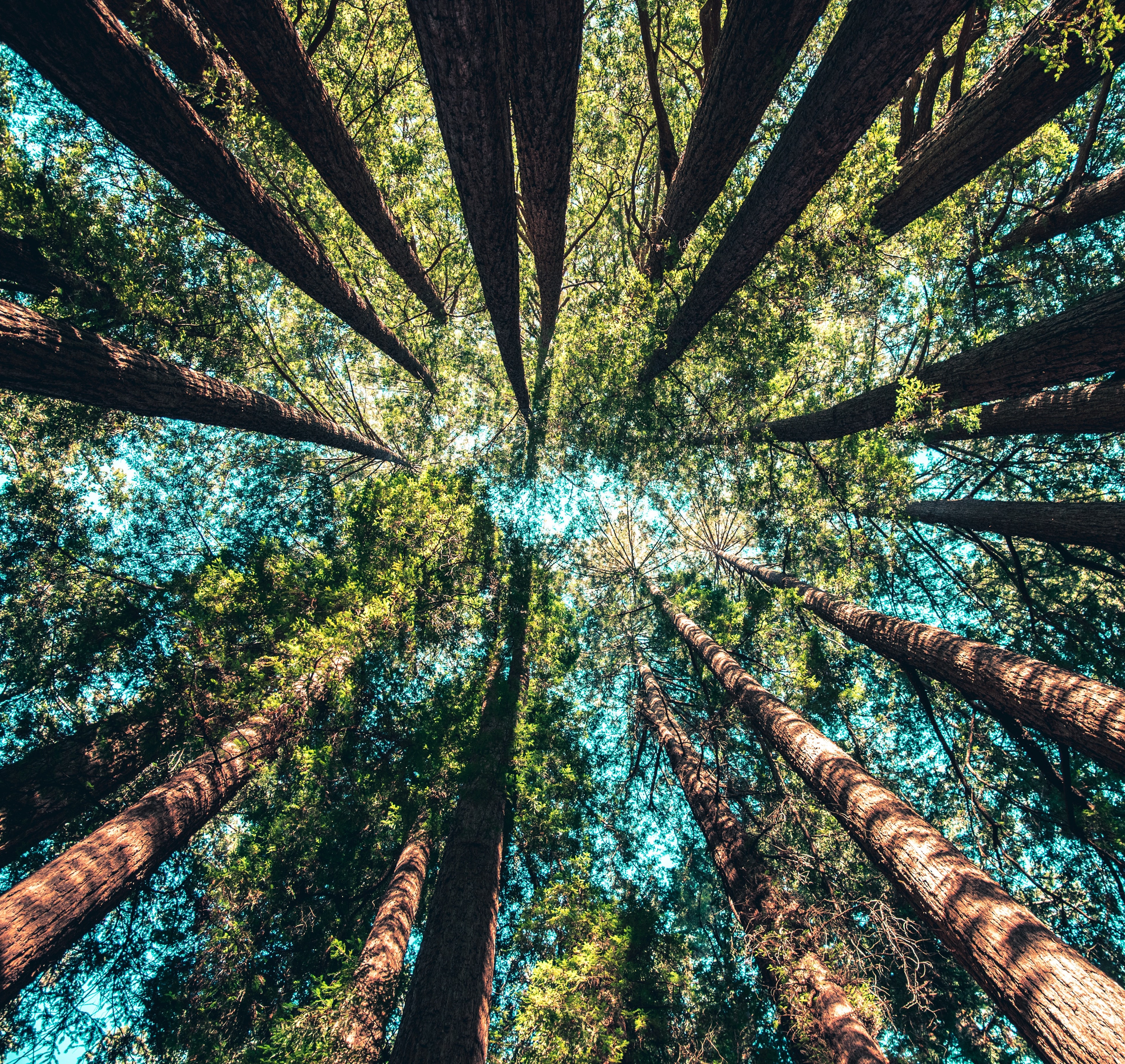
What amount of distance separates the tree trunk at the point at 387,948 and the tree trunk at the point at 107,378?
5.89 meters

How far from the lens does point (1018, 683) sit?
14.6 ft

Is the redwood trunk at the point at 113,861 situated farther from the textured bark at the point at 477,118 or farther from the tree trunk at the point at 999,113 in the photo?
the tree trunk at the point at 999,113

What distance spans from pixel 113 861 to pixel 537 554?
23.1 feet

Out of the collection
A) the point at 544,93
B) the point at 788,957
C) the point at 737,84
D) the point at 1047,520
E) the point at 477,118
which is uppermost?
the point at 737,84

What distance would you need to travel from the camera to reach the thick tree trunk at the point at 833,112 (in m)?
3.40

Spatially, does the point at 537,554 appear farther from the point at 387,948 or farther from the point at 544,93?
the point at 544,93

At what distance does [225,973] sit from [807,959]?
6.74m

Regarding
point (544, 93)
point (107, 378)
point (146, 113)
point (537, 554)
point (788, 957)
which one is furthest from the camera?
point (537, 554)

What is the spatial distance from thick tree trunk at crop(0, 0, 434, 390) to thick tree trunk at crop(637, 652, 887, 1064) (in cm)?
923

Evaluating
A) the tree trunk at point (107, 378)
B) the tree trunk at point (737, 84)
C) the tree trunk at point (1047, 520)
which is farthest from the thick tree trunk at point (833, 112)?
the tree trunk at point (107, 378)

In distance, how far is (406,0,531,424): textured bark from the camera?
127 inches

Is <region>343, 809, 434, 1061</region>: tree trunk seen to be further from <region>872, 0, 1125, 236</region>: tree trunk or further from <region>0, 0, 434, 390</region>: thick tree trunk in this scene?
<region>872, 0, 1125, 236</region>: tree trunk

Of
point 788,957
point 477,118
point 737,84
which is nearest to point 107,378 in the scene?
point 477,118

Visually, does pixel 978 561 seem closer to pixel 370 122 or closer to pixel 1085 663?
pixel 1085 663
